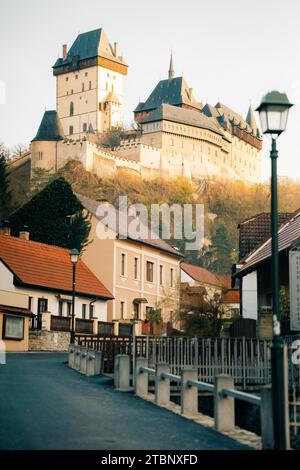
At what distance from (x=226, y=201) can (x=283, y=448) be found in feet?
429

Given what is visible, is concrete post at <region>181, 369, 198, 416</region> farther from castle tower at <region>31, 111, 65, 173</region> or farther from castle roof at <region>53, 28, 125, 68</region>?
castle roof at <region>53, 28, 125, 68</region>

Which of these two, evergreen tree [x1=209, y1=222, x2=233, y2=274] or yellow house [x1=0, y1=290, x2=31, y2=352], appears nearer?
yellow house [x1=0, y1=290, x2=31, y2=352]

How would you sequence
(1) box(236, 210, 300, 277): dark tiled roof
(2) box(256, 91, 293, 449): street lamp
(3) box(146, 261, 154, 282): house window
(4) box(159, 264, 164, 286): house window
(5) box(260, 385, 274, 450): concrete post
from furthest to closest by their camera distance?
(4) box(159, 264, 164, 286): house window < (3) box(146, 261, 154, 282): house window < (1) box(236, 210, 300, 277): dark tiled roof < (5) box(260, 385, 274, 450): concrete post < (2) box(256, 91, 293, 449): street lamp

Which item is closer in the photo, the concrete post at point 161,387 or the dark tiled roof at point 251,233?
the concrete post at point 161,387

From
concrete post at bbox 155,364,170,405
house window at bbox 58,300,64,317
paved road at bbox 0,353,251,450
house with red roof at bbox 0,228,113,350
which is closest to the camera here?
paved road at bbox 0,353,251,450

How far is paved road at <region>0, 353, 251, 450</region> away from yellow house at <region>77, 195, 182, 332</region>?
115ft

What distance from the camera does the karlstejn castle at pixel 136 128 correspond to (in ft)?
410

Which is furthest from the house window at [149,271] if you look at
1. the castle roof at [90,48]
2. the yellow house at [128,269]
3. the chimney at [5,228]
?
the castle roof at [90,48]

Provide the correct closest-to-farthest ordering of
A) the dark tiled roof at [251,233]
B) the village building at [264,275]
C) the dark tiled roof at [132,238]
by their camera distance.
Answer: the village building at [264,275] < the dark tiled roof at [251,233] < the dark tiled roof at [132,238]

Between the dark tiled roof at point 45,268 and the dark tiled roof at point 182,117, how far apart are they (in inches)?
3503

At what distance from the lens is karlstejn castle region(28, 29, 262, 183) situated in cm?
12488

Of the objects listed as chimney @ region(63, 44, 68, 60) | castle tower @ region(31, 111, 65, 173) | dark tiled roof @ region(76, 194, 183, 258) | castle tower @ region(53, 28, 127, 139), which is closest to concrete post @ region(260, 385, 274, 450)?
dark tiled roof @ region(76, 194, 183, 258)

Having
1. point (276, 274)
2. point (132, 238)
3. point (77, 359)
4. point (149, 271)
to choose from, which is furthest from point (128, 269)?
point (276, 274)

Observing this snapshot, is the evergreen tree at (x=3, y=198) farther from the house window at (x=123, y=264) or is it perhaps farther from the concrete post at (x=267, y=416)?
the concrete post at (x=267, y=416)
